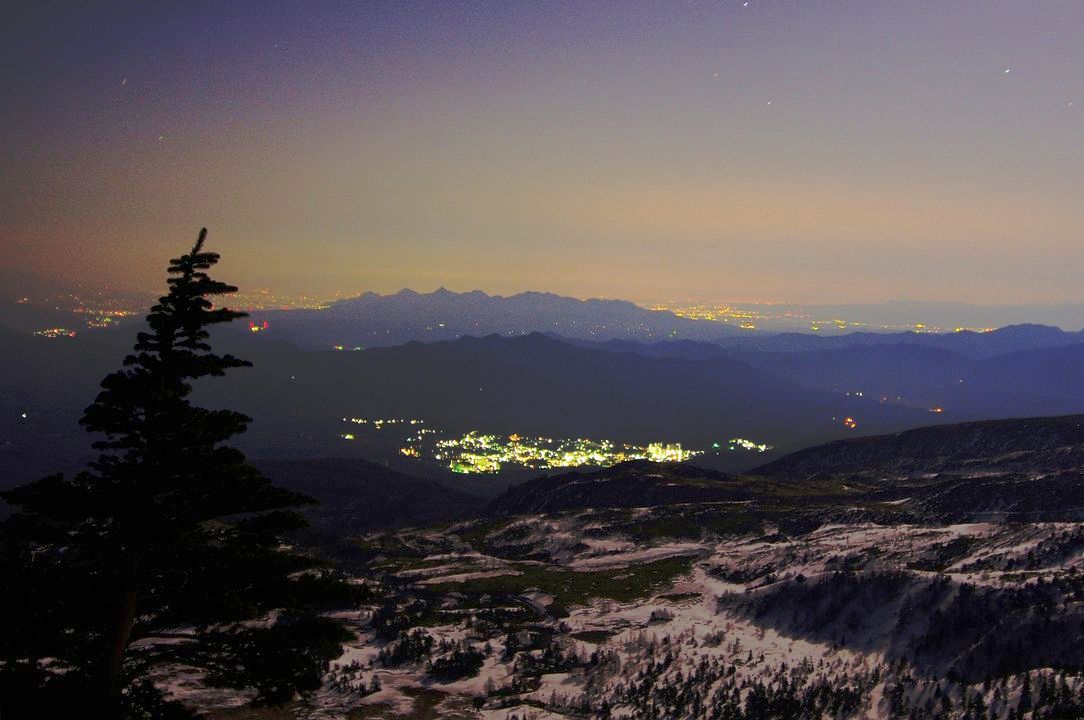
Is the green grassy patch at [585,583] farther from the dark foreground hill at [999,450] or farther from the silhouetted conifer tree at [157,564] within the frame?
the dark foreground hill at [999,450]

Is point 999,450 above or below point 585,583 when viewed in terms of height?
above

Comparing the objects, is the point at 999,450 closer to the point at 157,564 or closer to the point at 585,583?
the point at 585,583

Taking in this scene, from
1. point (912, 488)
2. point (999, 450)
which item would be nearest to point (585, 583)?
point (912, 488)

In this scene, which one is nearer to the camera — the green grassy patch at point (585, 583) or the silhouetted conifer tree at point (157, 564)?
the silhouetted conifer tree at point (157, 564)

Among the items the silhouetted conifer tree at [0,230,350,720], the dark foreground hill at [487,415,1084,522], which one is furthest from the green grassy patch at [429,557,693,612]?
the silhouetted conifer tree at [0,230,350,720]

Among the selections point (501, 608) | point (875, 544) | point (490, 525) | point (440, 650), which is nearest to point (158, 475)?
point (440, 650)

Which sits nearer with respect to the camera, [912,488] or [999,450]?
[912,488]

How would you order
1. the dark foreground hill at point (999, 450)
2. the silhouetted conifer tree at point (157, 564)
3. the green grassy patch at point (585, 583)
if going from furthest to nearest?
1. the dark foreground hill at point (999, 450)
2. the green grassy patch at point (585, 583)
3. the silhouetted conifer tree at point (157, 564)

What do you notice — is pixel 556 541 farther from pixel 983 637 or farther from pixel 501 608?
pixel 983 637

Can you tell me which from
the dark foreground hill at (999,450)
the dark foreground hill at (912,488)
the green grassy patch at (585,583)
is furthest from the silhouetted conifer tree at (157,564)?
the dark foreground hill at (999,450)
